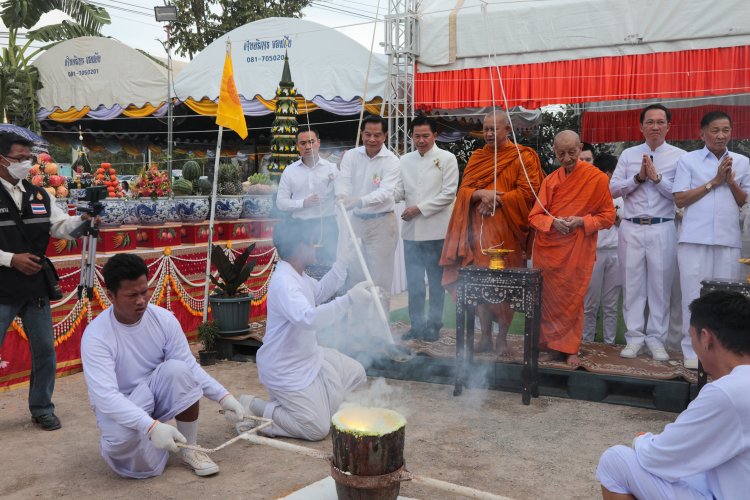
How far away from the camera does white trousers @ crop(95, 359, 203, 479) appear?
124 inches

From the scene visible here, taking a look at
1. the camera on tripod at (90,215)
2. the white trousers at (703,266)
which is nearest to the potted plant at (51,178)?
the camera on tripod at (90,215)

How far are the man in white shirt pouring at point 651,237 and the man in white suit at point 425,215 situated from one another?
1306mm

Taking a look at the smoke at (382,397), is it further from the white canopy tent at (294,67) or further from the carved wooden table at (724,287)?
the white canopy tent at (294,67)

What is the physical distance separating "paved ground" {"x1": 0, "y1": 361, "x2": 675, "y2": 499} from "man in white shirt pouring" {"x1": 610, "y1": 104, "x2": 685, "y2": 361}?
82 cm

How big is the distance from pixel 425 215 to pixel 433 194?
195 mm

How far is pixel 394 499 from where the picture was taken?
2.79m

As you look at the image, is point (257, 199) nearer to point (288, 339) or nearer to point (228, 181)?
point (228, 181)

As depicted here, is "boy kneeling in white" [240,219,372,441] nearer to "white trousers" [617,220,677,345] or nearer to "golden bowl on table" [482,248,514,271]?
"golden bowl on table" [482,248,514,271]

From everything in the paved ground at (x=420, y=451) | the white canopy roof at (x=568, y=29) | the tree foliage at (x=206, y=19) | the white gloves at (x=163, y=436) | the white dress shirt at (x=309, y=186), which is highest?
the tree foliage at (x=206, y=19)

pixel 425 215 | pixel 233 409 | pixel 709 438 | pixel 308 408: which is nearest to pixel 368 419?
pixel 233 409

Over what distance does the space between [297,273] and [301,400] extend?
72cm

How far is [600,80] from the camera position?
7797mm

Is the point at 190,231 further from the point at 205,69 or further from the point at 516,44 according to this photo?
the point at 205,69

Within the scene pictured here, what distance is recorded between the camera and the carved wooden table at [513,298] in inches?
167
